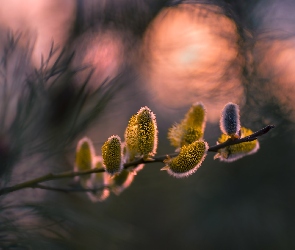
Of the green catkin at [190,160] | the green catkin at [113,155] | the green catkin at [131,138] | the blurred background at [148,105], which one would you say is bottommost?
the green catkin at [190,160]

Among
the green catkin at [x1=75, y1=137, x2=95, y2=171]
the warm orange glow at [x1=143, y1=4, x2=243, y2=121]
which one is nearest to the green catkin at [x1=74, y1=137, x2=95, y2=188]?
the green catkin at [x1=75, y1=137, x2=95, y2=171]

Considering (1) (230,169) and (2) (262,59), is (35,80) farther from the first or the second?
(1) (230,169)

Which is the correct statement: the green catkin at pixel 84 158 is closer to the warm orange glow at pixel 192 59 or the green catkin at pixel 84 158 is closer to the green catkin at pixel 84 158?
the green catkin at pixel 84 158

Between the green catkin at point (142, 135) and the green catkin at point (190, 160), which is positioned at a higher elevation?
the green catkin at point (142, 135)

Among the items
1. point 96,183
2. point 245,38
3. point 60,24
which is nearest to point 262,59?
point 245,38

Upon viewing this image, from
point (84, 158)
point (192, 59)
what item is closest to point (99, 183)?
point (84, 158)

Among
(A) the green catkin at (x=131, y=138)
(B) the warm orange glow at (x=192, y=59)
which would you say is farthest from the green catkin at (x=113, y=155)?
(B) the warm orange glow at (x=192, y=59)

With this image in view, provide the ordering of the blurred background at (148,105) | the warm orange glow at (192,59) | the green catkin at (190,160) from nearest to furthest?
the green catkin at (190,160) < the blurred background at (148,105) < the warm orange glow at (192,59)
